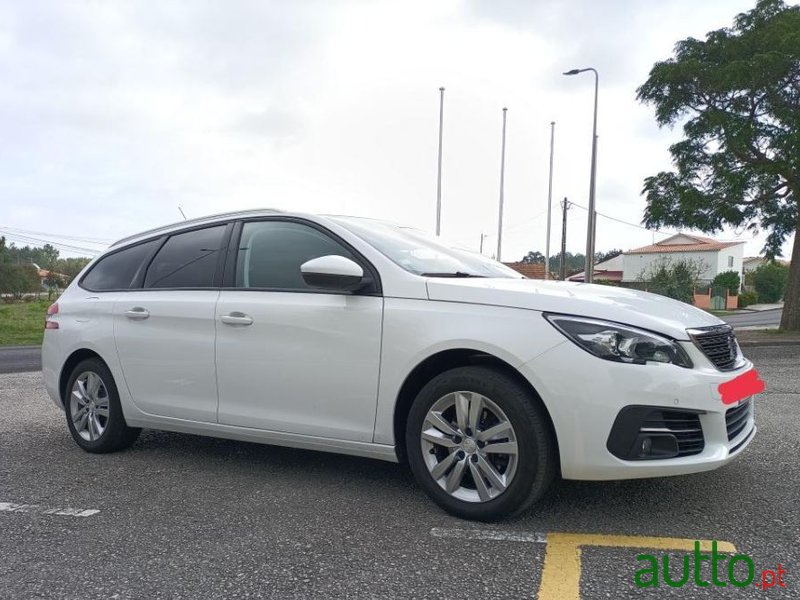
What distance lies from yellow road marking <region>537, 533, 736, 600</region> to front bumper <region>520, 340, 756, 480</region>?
274 millimetres

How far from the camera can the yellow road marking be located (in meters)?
2.62

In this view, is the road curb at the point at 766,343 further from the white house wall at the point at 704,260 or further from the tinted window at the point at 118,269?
Result: the white house wall at the point at 704,260

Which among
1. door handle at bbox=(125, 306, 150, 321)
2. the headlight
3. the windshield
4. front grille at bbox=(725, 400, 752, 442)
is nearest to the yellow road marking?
front grille at bbox=(725, 400, 752, 442)

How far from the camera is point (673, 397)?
3.06 meters

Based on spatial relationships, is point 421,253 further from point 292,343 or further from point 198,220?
point 198,220

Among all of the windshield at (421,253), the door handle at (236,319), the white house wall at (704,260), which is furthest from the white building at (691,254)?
the door handle at (236,319)

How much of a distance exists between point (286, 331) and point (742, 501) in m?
2.57

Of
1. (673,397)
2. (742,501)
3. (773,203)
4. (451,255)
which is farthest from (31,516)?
(773,203)

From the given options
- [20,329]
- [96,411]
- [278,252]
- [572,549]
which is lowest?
[20,329]

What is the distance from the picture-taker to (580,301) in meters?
3.26

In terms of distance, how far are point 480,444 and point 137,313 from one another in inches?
102

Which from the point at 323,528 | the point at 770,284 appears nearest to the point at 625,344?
the point at 323,528

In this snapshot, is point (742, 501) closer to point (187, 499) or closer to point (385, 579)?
point (385, 579)

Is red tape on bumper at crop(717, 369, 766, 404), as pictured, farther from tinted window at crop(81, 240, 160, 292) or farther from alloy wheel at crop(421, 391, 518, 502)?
tinted window at crop(81, 240, 160, 292)
